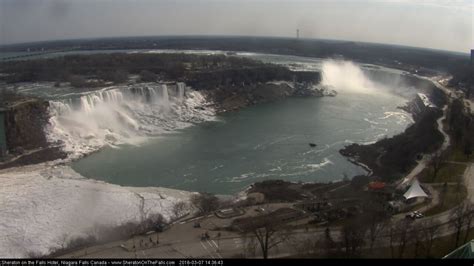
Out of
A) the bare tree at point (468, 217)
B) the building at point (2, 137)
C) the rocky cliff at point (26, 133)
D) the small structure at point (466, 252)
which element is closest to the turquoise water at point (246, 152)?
Answer: the rocky cliff at point (26, 133)

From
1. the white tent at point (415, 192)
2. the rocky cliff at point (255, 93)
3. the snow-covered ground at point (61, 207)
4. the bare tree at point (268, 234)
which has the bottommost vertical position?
the snow-covered ground at point (61, 207)

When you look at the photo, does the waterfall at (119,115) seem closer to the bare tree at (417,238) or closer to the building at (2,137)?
the building at (2,137)

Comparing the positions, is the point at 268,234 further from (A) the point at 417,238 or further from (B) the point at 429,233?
(B) the point at 429,233

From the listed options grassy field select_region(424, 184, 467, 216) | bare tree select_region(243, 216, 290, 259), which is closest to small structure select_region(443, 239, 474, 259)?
bare tree select_region(243, 216, 290, 259)

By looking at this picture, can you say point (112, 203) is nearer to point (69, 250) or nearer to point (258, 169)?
point (69, 250)

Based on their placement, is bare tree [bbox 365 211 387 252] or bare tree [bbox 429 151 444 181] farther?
bare tree [bbox 429 151 444 181]

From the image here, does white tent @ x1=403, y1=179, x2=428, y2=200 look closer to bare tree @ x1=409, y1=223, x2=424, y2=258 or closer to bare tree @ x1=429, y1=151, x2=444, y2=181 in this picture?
bare tree @ x1=429, y1=151, x2=444, y2=181

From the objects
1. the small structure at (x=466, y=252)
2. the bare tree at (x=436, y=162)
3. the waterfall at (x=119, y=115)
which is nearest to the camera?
the small structure at (x=466, y=252)
